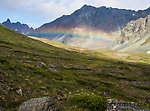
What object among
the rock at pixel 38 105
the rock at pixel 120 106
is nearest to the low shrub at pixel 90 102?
the rock at pixel 120 106

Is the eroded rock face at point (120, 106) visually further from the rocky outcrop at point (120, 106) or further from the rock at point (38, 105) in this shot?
the rock at point (38, 105)

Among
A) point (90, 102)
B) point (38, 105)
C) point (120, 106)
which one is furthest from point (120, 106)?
point (38, 105)

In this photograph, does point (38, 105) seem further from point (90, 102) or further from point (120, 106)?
point (120, 106)

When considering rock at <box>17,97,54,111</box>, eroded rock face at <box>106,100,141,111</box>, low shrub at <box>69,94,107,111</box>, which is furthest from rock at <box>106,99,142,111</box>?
rock at <box>17,97,54,111</box>

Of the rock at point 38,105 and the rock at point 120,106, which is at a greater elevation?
the rock at point 120,106

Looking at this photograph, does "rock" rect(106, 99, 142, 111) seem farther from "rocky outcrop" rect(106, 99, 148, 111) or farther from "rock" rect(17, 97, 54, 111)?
"rock" rect(17, 97, 54, 111)

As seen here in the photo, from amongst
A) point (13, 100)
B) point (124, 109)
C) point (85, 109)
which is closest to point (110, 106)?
point (124, 109)

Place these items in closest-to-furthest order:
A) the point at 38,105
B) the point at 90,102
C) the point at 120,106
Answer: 1. the point at 120,106
2. the point at 38,105
3. the point at 90,102

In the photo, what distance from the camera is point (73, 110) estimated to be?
16.3 meters

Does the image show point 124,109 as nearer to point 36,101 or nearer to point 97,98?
point 97,98

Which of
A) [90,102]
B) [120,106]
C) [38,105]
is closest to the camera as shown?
[120,106]

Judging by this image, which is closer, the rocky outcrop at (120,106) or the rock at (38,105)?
the rocky outcrop at (120,106)

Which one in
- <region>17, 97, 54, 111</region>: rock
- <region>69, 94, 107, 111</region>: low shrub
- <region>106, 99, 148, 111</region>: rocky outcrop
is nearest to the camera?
<region>106, 99, 148, 111</region>: rocky outcrop

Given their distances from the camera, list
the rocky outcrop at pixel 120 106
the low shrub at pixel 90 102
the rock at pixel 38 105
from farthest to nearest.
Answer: the low shrub at pixel 90 102 < the rock at pixel 38 105 < the rocky outcrop at pixel 120 106
